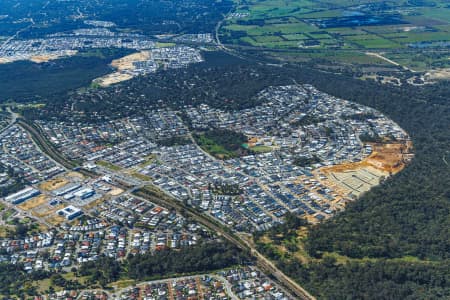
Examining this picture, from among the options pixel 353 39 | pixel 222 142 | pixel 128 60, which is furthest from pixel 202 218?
pixel 353 39

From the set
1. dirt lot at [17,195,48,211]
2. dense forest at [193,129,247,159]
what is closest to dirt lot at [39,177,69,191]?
dirt lot at [17,195,48,211]

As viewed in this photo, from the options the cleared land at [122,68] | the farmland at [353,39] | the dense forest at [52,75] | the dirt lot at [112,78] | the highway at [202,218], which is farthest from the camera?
the farmland at [353,39]

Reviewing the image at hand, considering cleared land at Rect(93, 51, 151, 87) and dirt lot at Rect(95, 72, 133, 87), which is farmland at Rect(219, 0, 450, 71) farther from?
dirt lot at Rect(95, 72, 133, 87)

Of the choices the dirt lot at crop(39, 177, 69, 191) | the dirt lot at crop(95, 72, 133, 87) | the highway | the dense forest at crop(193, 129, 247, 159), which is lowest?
the highway

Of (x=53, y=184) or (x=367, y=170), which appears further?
(x=367, y=170)

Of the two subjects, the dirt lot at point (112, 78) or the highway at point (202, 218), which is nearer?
the highway at point (202, 218)

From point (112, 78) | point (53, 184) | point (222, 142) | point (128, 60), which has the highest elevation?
point (128, 60)

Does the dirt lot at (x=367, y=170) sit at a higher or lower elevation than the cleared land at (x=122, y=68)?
lower

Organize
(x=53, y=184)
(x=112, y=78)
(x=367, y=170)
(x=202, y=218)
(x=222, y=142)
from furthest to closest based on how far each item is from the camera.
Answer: (x=112, y=78)
(x=222, y=142)
(x=367, y=170)
(x=53, y=184)
(x=202, y=218)

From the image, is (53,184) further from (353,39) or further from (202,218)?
(353,39)

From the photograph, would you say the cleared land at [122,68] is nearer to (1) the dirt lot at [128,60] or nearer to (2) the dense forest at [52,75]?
(1) the dirt lot at [128,60]

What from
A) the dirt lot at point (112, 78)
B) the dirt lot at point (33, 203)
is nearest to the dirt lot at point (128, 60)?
the dirt lot at point (112, 78)
